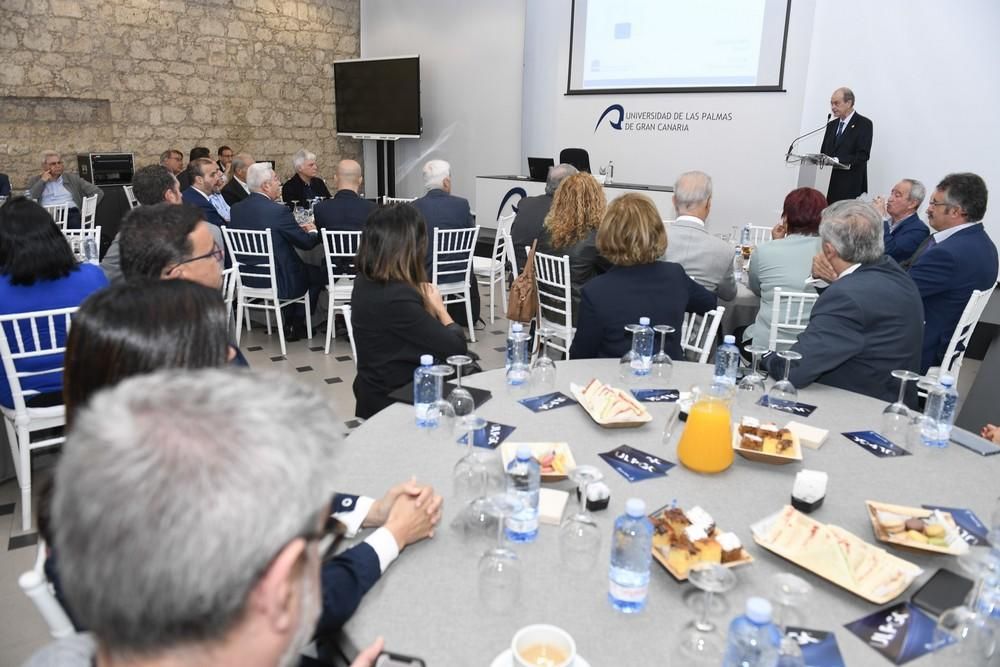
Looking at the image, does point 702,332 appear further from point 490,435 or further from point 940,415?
point 490,435

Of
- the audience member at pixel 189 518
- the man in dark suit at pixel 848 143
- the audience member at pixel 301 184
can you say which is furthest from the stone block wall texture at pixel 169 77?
the audience member at pixel 189 518

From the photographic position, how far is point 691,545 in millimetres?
1366

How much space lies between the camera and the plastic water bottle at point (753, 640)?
3.35 ft

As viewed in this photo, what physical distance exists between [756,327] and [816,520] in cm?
227

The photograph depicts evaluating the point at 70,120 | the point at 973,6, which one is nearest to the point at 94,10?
the point at 70,120

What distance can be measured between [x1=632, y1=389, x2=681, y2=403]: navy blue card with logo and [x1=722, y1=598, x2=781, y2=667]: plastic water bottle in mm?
1227

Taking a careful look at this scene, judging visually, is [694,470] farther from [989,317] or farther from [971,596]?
[989,317]

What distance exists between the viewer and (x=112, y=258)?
368 centimetres

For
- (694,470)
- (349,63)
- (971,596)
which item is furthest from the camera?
(349,63)

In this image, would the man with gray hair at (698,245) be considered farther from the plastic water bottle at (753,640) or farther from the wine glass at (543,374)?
the plastic water bottle at (753,640)

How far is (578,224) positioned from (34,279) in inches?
109


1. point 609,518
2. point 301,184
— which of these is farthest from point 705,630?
point 301,184

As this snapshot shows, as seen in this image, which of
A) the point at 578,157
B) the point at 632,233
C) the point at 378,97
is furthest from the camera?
the point at 378,97

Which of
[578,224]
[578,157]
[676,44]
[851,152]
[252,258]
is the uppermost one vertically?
[676,44]
